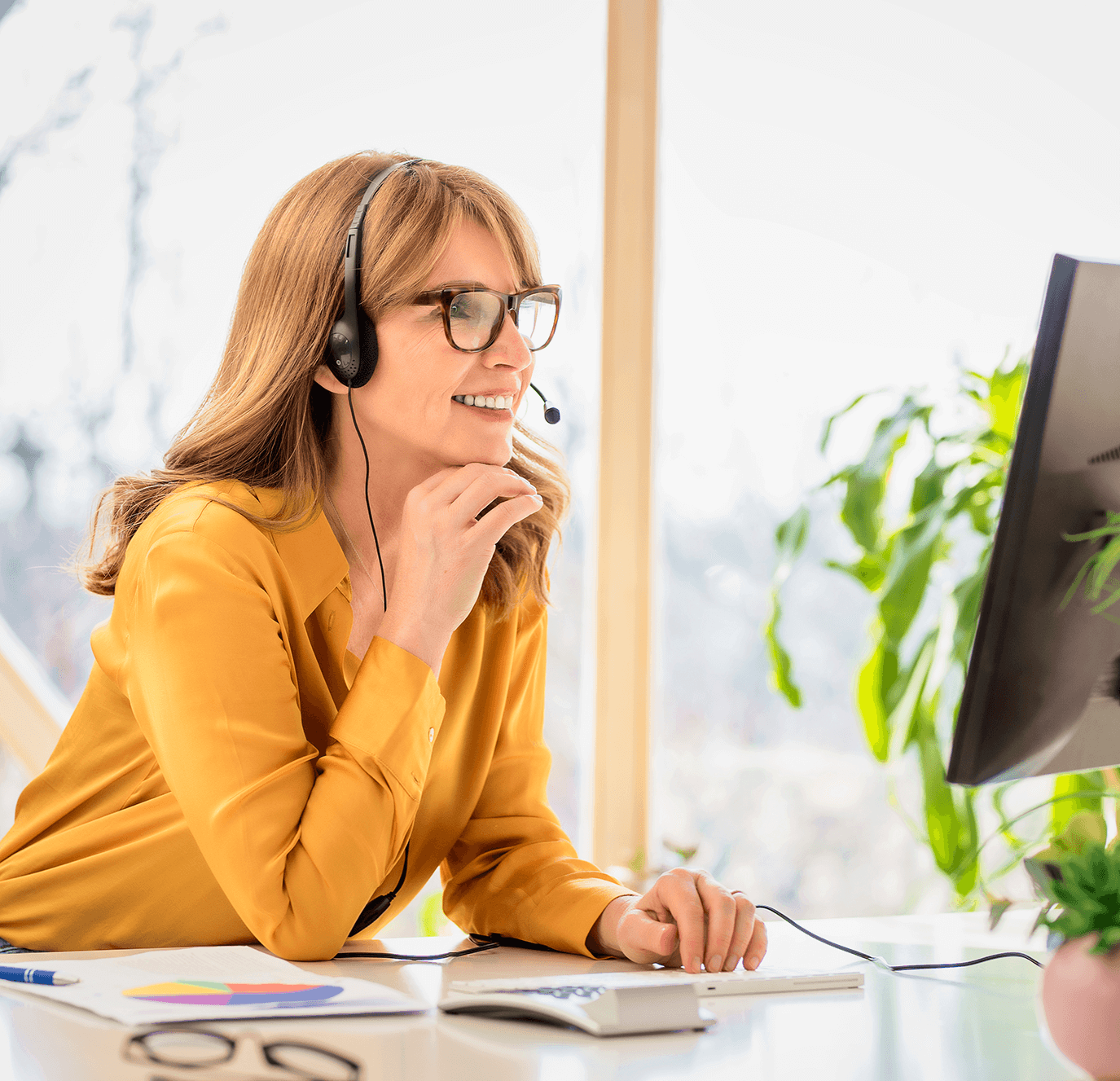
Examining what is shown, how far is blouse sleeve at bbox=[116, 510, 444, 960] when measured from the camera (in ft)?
3.08

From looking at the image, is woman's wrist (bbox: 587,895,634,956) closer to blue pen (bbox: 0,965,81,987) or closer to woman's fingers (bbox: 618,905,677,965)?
woman's fingers (bbox: 618,905,677,965)

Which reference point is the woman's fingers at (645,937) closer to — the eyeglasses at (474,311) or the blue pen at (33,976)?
the blue pen at (33,976)

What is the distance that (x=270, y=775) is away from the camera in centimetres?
96

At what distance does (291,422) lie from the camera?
125 cm

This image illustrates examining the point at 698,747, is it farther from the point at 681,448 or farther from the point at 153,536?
the point at 153,536

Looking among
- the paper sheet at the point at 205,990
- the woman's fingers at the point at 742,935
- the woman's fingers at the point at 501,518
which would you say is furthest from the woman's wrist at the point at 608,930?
the woman's fingers at the point at 501,518

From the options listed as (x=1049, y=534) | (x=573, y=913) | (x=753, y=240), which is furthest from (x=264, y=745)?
(x=753, y=240)

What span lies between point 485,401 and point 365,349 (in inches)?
5.6

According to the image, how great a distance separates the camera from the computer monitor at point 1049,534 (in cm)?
79

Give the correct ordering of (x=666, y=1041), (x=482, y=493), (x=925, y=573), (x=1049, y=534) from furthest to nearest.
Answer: (x=925, y=573) → (x=482, y=493) → (x=1049, y=534) → (x=666, y=1041)

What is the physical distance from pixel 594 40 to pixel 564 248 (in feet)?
1.71

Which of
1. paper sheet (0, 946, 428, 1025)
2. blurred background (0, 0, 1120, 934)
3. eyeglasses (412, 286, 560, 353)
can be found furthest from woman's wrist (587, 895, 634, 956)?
blurred background (0, 0, 1120, 934)

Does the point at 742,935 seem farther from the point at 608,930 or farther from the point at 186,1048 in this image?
the point at 186,1048

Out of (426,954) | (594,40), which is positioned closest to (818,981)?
(426,954)
